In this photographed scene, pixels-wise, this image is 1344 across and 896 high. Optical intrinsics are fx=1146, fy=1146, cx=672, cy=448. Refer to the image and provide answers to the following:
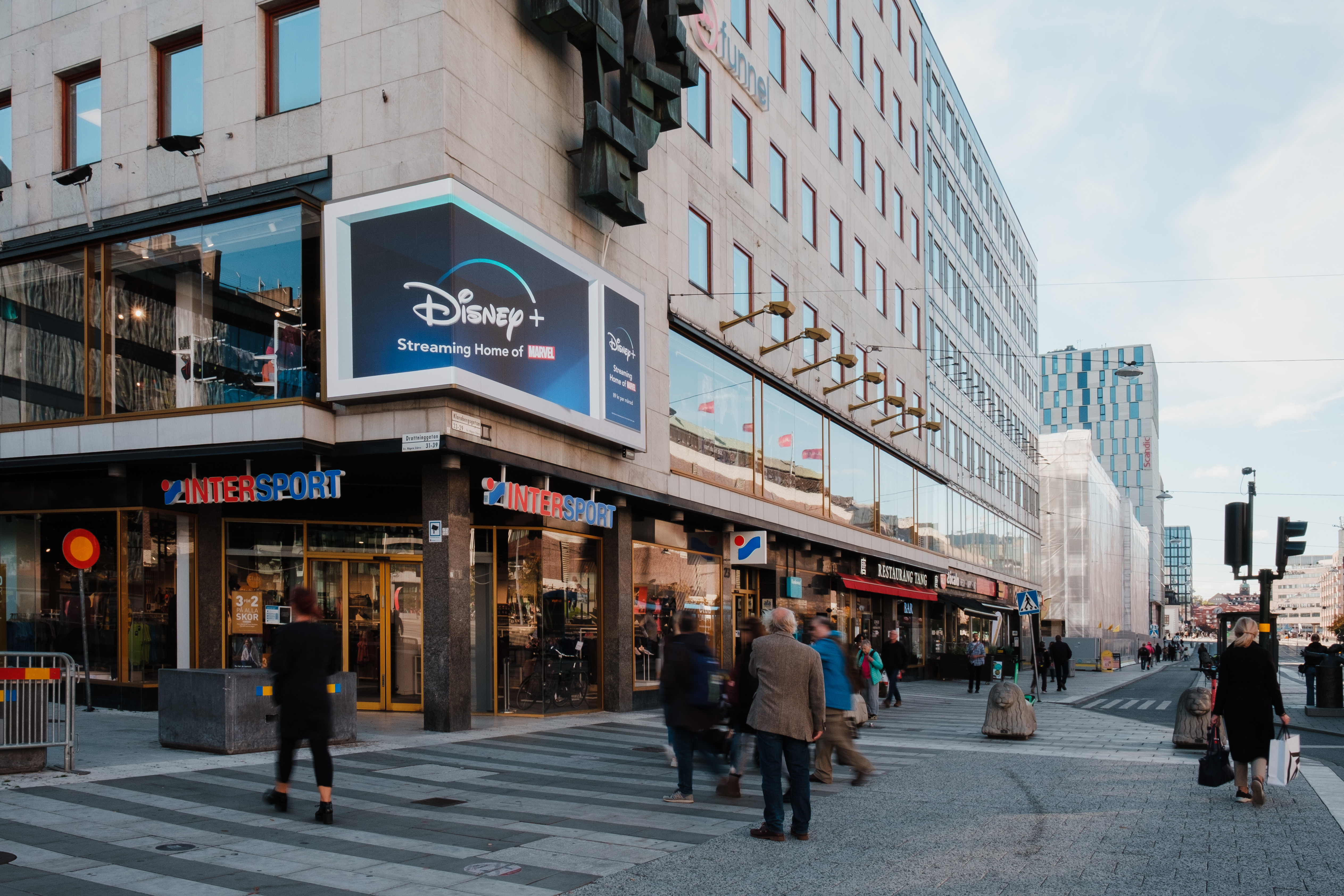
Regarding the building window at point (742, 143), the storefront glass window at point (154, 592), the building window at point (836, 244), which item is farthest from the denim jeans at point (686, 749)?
the building window at point (836, 244)

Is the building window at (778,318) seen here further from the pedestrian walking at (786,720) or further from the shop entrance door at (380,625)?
the pedestrian walking at (786,720)

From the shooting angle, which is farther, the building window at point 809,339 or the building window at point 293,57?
the building window at point 809,339

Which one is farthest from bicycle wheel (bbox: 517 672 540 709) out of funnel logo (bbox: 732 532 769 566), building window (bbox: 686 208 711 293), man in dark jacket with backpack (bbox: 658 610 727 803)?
man in dark jacket with backpack (bbox: 658 610 727 803)

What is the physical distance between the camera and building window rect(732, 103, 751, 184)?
26141mm

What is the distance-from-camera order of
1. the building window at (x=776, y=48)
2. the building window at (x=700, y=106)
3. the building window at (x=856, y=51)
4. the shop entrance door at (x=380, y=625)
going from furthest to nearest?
the building window at (x=856, y=51) → the building window at (x=776, y=48) → the building window at (x=700, y=106) → the shop entrance door at (x=380, y=625)

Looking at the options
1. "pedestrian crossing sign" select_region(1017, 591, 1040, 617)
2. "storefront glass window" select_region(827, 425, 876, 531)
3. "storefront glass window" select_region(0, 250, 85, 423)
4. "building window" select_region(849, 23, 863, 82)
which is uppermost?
"building window" select_region(849, 23, 863, 82)

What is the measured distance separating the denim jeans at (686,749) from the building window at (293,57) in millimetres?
10877

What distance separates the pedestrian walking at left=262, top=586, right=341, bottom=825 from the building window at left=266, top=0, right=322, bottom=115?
986 cm

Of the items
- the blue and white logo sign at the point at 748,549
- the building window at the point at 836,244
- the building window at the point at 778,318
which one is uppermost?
the building window at the point at 836,244

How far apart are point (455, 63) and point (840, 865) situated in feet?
39.4

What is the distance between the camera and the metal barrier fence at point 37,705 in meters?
10.3

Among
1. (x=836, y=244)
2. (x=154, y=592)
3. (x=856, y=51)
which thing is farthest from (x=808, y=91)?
(x=154, y=592)

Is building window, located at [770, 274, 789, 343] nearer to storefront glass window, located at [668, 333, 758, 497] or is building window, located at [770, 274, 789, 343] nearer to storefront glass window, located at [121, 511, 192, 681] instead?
storefront glass window, located at [668, 333, 758, 497]

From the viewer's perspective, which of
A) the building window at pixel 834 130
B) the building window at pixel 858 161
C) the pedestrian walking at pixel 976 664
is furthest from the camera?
the building window at pixel 858 161
